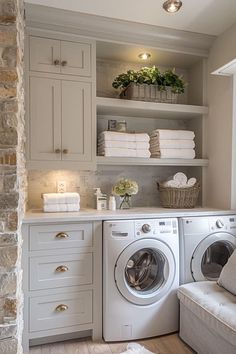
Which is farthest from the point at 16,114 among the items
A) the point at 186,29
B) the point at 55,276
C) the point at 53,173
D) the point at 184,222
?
the point at 186,29

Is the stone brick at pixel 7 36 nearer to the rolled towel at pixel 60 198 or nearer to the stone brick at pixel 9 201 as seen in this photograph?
the stone brick at pixel 9 201

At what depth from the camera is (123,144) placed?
98.7 inches

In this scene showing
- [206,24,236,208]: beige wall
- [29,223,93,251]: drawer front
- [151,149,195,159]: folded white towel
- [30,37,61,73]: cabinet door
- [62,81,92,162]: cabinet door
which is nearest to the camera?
[29,223,93,251]: drawer front

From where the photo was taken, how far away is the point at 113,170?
2832mm

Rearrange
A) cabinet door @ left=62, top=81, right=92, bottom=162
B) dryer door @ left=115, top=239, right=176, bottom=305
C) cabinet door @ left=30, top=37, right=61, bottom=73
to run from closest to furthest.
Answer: dryer door @ left=115, top=239, right=176, bottom=305 → cabinet door @ left=30, top=37, right=61, bottom=73 → cabinet door @ left=62, top=81, right=92, bottom=162

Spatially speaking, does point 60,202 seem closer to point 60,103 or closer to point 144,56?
point 60,103

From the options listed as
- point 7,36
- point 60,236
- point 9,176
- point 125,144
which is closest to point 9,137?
point 9,176

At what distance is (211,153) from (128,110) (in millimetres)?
928

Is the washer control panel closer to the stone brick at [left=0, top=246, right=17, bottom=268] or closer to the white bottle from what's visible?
the white bottle

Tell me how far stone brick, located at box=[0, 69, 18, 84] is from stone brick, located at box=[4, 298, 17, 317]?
4.29 feet

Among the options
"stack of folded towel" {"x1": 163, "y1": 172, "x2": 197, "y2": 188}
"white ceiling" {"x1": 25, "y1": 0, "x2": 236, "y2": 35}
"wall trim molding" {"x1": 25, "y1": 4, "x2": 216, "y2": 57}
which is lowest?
"stack of folded towel" {"x1": 163, "y1": 172, "x2": 197, "y2": 188}

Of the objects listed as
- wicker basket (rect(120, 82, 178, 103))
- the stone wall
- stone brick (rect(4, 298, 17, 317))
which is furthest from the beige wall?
stone brick (rect(4, 298, 17, 317))

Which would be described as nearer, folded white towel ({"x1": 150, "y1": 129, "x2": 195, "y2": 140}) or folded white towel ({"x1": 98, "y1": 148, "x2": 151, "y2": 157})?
folded white towel ({"x1": 98, "y1": 148, "x2": 151, "y2": 157})

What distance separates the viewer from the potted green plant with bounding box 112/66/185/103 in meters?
2.51
